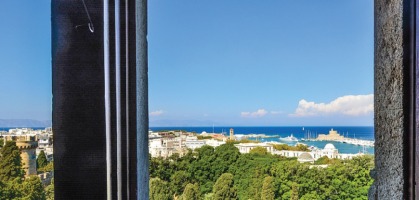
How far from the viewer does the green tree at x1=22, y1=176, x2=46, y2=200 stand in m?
0.66

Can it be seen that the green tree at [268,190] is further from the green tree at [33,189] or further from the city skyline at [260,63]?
the green tree at [33,189]

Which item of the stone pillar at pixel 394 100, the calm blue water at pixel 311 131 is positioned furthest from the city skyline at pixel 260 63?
the stone pillar at pixel 394 100

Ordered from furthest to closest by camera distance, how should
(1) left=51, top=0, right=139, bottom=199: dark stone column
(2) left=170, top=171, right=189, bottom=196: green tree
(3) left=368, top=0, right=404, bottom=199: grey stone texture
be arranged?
(2) left=170, top=171, right=189, bottom=196: green tree, (3) left=368, top=0, right=404, bottom=199: grey stone texture, (1) left=51, top=0, right=139, bottom=199: dark stone column

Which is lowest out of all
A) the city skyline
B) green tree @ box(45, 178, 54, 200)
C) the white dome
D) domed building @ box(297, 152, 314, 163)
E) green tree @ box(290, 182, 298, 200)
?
green tree @ box(290, 182, 298, 200)

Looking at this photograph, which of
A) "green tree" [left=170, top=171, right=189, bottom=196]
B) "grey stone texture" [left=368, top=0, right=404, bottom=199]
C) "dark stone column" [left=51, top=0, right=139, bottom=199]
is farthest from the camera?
"green tree" [left=170, top=171, right=189, bottom=196]

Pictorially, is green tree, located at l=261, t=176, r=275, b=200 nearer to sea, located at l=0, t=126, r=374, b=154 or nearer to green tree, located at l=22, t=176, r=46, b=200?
sea, located at l=0, t=126, r=374, b=154

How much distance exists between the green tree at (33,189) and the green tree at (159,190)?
239 mm

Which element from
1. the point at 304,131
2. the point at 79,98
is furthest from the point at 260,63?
the point at 79,98

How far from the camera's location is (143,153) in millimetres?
726

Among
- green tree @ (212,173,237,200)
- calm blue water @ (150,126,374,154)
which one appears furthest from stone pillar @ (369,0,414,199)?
green tree @ (212,173,237,200)

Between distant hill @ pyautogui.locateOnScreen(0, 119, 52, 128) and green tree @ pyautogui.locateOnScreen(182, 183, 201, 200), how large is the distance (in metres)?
0.37

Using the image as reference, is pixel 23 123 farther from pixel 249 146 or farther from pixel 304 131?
pixel 304 131

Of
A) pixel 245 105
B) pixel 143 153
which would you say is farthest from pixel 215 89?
pixel 143 153

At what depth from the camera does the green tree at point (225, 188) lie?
2.90ft
